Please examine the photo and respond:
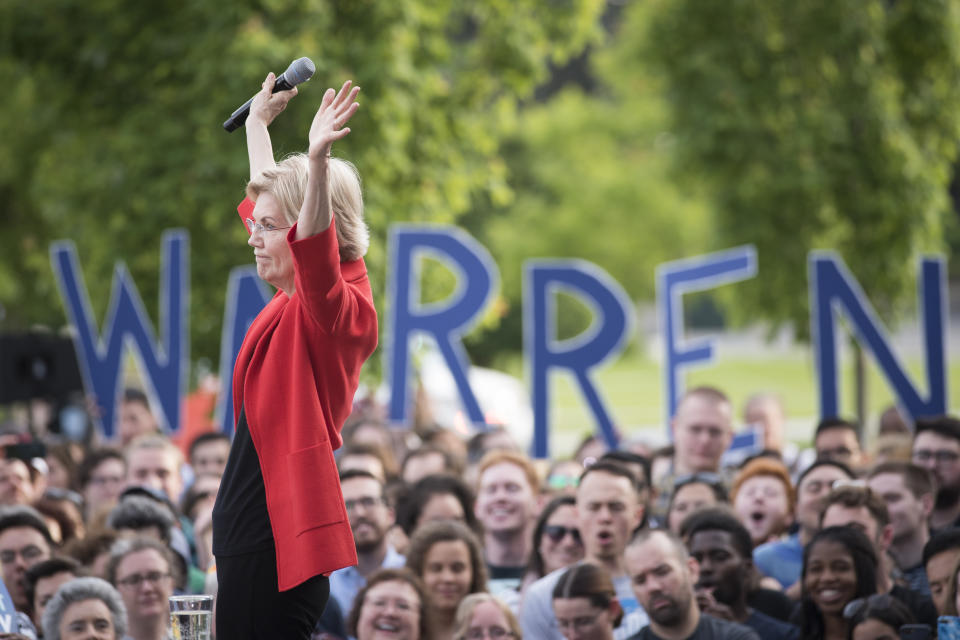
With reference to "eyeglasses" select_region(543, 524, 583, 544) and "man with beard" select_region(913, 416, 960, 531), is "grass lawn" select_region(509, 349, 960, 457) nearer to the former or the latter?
"man with beard" select_region(913, 416, 960, 531)

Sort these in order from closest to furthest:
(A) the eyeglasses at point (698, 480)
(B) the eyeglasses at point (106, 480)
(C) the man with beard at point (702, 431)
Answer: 1. (A) the eyeglasses at point (698, 480)
2. (C) the man with beard at point (702, 431)
3. (B) the eyeglasses at point (106, 480)

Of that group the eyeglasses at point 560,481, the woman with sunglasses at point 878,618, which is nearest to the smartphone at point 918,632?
the woman with sunglasses at point 878,618

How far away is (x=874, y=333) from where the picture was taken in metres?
9.66

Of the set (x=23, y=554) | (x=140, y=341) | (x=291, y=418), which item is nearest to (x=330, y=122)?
(x=291, y=418)

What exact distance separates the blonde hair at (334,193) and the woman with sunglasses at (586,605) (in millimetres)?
2434

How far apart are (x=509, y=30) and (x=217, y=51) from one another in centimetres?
297

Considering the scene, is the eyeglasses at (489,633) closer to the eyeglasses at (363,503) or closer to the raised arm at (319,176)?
the eyeglasses at (363,503)

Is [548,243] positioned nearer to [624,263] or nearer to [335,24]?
[624,263]

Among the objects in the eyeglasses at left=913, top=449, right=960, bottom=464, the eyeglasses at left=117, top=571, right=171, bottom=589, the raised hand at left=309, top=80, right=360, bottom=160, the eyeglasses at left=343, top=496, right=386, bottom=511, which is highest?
the raised hand at left=309, top=80, right=360, bottom=160

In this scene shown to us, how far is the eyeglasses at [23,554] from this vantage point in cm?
619

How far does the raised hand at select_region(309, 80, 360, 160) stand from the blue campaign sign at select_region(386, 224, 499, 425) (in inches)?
283

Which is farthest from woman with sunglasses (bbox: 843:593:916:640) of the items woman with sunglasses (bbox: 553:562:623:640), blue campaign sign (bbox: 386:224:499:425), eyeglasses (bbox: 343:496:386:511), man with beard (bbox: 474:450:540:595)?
blue campaign sign (bbox: 386:224:499:425)

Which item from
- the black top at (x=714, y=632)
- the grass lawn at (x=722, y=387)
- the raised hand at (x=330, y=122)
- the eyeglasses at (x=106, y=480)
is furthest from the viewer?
the grass lawn at (x=722, y=387)

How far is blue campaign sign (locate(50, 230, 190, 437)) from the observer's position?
422 inches
